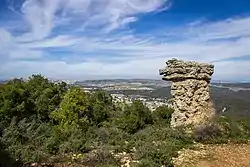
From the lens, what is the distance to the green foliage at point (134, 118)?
17906mm

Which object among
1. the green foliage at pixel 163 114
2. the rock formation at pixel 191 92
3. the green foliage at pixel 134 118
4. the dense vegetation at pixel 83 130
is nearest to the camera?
the dense vegetation at pixel 83 130

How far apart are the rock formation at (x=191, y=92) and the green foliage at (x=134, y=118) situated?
242cm

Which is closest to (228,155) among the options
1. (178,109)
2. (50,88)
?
(178,109)

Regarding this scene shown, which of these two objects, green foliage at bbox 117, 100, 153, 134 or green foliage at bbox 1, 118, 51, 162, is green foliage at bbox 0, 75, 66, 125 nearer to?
green foliage at bbox 1, 118, 51, 162

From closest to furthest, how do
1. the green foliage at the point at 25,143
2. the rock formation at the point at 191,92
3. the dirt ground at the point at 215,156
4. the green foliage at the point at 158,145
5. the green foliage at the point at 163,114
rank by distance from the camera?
the green foliage at the point at 158,145, the dirt ground at the point at 215,156, the green foliage at the point at 25,143, the rock formation at the point at 191,92, the green foliage at the point at 163,114

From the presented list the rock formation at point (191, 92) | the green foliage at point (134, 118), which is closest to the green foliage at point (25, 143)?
the green foliage at point (134, 118)

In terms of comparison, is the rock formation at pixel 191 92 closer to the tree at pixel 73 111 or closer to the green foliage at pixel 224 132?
the green foliage at pixel 224 132

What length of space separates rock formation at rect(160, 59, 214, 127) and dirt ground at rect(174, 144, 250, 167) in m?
2.28

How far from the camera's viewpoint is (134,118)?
60.1 ft

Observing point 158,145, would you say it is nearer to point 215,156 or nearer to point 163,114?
point 215,156

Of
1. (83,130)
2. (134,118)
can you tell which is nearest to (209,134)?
(134,118)

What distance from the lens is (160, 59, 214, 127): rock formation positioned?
15.8m

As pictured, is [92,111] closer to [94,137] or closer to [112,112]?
[112,112]

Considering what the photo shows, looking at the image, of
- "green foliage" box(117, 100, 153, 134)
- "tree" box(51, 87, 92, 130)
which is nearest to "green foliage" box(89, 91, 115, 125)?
"tree" box(51, 87, 92, 130)
